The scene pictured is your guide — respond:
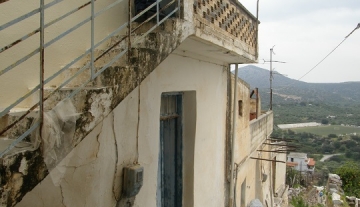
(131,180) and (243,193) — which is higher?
(131,180)

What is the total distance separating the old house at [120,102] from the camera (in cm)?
191

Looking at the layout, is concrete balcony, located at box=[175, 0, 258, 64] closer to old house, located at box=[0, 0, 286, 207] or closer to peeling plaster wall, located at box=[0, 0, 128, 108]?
old house, located at box=[0, 0, 286, 207]

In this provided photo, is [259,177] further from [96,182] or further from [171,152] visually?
[96,182]

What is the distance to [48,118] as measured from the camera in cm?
188

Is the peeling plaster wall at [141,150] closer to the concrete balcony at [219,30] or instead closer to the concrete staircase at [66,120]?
the concrete balcony at [219,30]

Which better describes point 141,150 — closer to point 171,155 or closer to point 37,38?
point 171,155

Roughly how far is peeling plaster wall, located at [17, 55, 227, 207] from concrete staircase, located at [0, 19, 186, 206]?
27.4 inches

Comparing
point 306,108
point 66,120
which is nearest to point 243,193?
point 66,120

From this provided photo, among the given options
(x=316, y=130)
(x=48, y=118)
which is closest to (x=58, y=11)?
→ (x=48, y=118)

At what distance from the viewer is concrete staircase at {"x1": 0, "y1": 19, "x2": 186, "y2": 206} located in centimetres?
164

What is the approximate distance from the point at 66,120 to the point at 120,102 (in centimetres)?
72

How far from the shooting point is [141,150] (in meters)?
3.97

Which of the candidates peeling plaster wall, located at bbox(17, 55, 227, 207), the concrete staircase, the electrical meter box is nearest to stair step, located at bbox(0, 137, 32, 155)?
the concrete staircase

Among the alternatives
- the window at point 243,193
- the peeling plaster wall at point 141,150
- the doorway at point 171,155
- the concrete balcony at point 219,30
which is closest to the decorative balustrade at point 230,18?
the concrete balcony at point 219,30
